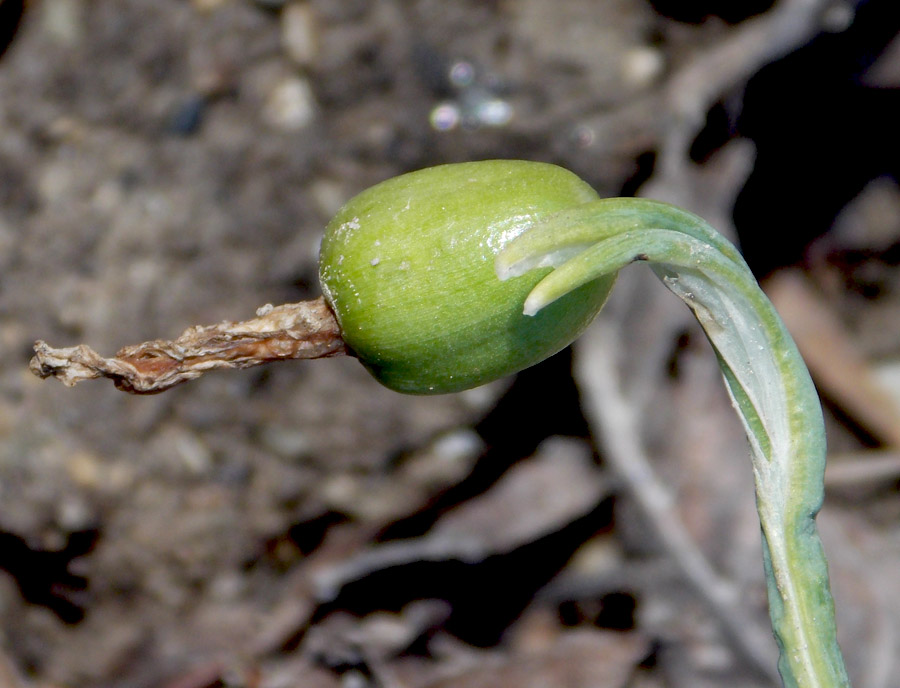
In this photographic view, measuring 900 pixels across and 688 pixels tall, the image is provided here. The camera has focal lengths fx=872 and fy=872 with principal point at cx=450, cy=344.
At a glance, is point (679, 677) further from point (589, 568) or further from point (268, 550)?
point (268, 550)

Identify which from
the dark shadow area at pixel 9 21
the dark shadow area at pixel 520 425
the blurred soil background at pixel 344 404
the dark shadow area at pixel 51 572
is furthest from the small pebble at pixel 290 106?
the dark shadow area at pixel 51 572

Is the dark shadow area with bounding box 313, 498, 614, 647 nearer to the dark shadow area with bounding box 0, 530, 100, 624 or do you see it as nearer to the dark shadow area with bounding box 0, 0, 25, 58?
the dark shadow area with bounding box 0, 530, 100, 624

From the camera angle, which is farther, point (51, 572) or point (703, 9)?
point (703, 9)

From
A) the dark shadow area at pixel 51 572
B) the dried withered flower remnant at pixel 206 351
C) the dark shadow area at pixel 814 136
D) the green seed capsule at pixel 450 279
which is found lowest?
the dark shadow area at pixel 51 572

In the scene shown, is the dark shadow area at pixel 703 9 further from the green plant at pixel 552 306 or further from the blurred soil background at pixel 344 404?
the green plant at pixel 552 306

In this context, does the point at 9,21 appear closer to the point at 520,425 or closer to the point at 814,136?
the point at 520,425

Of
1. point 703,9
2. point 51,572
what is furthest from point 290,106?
point 51,572
